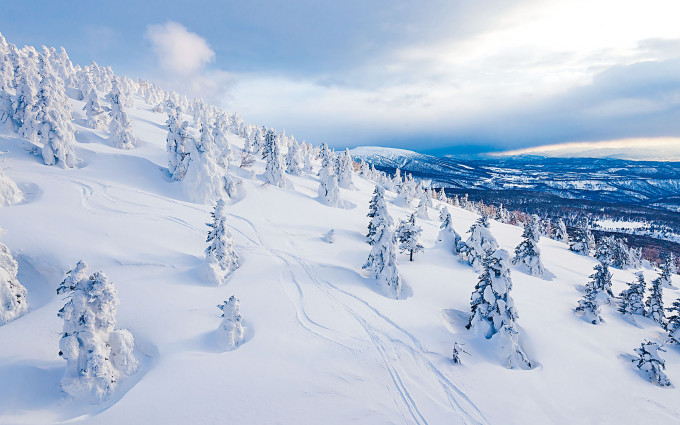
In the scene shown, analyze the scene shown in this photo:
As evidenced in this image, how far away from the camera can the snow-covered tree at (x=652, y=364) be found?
60.3 feet

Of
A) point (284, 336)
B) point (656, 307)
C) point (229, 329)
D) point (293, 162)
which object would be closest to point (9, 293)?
point (229, 329)

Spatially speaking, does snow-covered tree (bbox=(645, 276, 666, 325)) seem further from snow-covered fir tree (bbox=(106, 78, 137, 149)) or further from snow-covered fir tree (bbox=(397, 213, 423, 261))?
snow-covered fir tree (bbox=(106, 78, 137, 149))

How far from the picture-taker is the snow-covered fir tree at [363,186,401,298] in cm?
2417

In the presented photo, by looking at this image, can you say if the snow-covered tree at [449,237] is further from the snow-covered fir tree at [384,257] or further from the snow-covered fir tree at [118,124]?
the snow-covered fir tree at [118,124]

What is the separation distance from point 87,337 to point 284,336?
30.5ft

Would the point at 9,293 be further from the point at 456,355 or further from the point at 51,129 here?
the point at 51,129

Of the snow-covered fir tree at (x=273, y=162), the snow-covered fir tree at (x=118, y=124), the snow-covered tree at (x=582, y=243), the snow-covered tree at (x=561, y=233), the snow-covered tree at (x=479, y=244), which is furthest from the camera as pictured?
the snow-covered tree at (x=561, y=233)

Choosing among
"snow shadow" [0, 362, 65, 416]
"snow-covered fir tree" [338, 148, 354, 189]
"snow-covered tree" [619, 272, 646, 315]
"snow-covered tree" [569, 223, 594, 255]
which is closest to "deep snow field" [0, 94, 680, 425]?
"snow shadow" [0, 362, 65, 416]

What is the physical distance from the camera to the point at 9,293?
15156 mm

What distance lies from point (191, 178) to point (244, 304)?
25.8 m

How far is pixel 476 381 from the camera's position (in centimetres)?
1579

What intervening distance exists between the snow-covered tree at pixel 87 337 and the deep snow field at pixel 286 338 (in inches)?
24.2

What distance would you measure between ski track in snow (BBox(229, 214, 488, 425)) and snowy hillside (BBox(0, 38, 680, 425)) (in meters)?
0.09

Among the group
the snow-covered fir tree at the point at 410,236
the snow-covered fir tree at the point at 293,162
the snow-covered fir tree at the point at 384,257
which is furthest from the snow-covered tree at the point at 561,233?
the snow-covered fir tree at the point at 384,257
